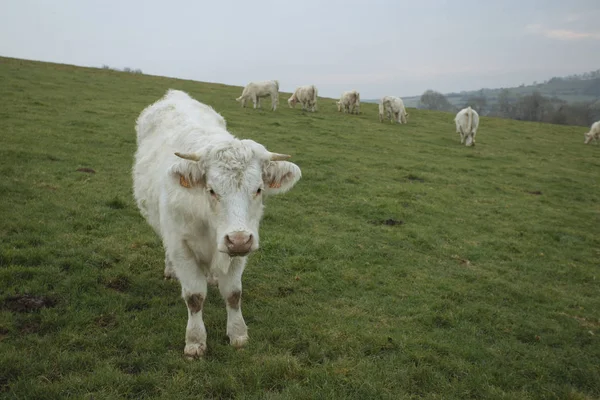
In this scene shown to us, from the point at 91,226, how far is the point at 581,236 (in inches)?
463

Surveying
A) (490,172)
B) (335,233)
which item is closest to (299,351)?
(335,233)

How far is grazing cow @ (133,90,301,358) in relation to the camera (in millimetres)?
3992

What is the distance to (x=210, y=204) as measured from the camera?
4.22m

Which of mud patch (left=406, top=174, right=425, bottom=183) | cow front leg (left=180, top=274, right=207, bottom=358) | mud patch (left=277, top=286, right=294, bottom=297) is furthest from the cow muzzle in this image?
mud patch (left=406, top=174, right=425, bottom=183)

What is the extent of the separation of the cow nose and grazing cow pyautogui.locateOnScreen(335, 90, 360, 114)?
29.7m

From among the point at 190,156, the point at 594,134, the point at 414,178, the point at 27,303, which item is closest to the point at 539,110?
the point at 594,134

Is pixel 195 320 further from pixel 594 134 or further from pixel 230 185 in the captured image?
pixel 594 134

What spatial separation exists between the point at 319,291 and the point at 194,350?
8.19ft

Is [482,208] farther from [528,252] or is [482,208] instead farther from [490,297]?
[490,297]

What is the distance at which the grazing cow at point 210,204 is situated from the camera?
13.1 feet

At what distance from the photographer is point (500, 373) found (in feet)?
15.9

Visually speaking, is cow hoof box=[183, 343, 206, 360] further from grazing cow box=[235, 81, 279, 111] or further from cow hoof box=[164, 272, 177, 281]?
grazing cow box=[235, 81, 279, 111]

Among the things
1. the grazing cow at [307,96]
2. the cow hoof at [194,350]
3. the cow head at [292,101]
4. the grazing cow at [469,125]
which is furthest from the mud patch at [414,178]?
the cow head at [292,101]

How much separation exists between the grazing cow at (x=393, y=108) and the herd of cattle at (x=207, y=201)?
26020 mm
